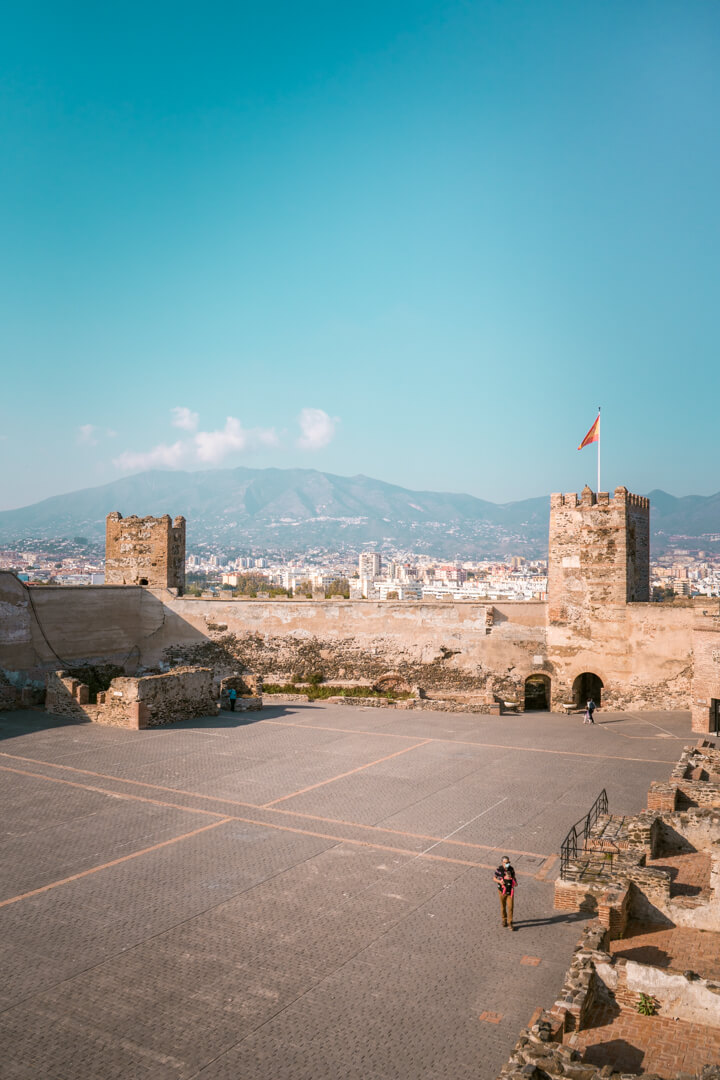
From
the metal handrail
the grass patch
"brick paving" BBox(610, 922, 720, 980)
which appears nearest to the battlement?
the grass patch

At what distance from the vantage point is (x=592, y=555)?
2698cm

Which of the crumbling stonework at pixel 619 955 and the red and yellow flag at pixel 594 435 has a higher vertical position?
the red and yellow flag at pixel 594 435

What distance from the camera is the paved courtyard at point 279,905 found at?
7.66 m

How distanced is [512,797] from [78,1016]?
10.1 meters

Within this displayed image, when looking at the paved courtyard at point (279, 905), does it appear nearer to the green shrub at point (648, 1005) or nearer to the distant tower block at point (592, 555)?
the green shrub at point (648, 1005)

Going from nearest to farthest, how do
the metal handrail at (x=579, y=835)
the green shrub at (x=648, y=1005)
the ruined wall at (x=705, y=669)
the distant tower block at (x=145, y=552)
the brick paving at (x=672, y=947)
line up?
the green shrub at (x=648, y=1005) < the brick paving at (x=672, y=947) < the metal handrail at (x=579, y=835) < the ruined wall at (x=705, y=669) < the distant tower block at (x=145, y=552)

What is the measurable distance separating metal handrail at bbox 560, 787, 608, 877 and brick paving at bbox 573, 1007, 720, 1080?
117 inches

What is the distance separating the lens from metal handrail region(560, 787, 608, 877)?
38.8ft

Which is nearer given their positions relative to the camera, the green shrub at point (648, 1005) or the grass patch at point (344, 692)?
the green shrub at point (648, 1005)

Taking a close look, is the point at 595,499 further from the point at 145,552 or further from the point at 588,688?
the point at 145,552

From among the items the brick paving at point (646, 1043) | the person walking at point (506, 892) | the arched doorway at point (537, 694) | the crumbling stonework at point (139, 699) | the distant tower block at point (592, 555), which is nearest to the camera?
the brick paving at point (646, 1043)

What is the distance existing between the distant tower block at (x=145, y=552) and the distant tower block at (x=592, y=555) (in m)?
15.6

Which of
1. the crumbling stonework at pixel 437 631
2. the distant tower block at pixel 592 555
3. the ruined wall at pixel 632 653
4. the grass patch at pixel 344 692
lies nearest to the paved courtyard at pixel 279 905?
the ruined wall at pixel 632 653

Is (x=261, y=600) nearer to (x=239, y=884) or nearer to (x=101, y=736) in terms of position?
(x=101, y=736)
